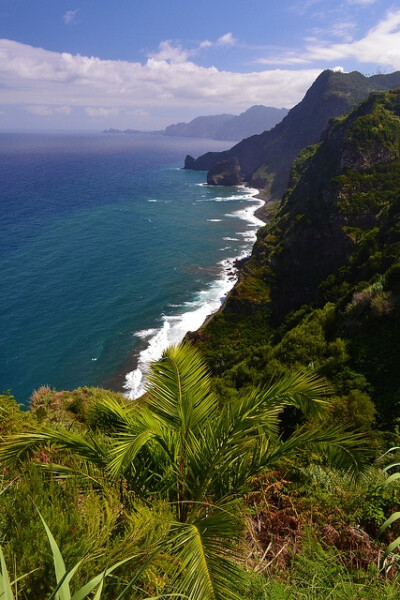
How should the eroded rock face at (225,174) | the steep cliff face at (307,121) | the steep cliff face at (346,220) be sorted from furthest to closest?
the eroded rock face at (225,174) → the steep cliff face at (307,121) → the steep cliff face at (346,220)

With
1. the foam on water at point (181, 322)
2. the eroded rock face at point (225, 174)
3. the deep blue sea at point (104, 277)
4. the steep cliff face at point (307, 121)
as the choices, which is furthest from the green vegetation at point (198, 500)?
the eroded rock face at point (225, 174)

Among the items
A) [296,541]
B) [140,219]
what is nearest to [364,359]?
[296,541]

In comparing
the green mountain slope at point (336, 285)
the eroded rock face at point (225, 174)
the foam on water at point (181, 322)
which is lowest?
the foam on water at point (181, 322)

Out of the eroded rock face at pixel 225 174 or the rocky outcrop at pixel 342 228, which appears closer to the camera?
the rocky outcrop at pixel 342 228

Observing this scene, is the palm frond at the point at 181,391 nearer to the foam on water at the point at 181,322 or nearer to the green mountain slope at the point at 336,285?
the green mountain slope at the point at 336,285

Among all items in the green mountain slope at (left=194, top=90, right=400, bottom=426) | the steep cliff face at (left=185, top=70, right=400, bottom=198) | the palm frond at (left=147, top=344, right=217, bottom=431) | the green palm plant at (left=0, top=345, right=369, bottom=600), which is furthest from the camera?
the steep cliff face at (left=185, top=70, right=400, bottom=198)

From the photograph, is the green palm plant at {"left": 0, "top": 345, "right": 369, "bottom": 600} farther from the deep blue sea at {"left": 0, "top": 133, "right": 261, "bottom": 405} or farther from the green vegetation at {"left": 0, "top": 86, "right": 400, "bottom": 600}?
the deep blue sea at {"left": 0, "top": 133, "right": 261, "bottom": 405}

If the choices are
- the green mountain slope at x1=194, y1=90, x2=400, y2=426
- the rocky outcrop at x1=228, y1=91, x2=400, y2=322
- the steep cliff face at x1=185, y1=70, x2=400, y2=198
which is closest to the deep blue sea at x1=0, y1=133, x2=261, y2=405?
the green mountain slope at x1=194, y1=90, x2=400, y2=426
